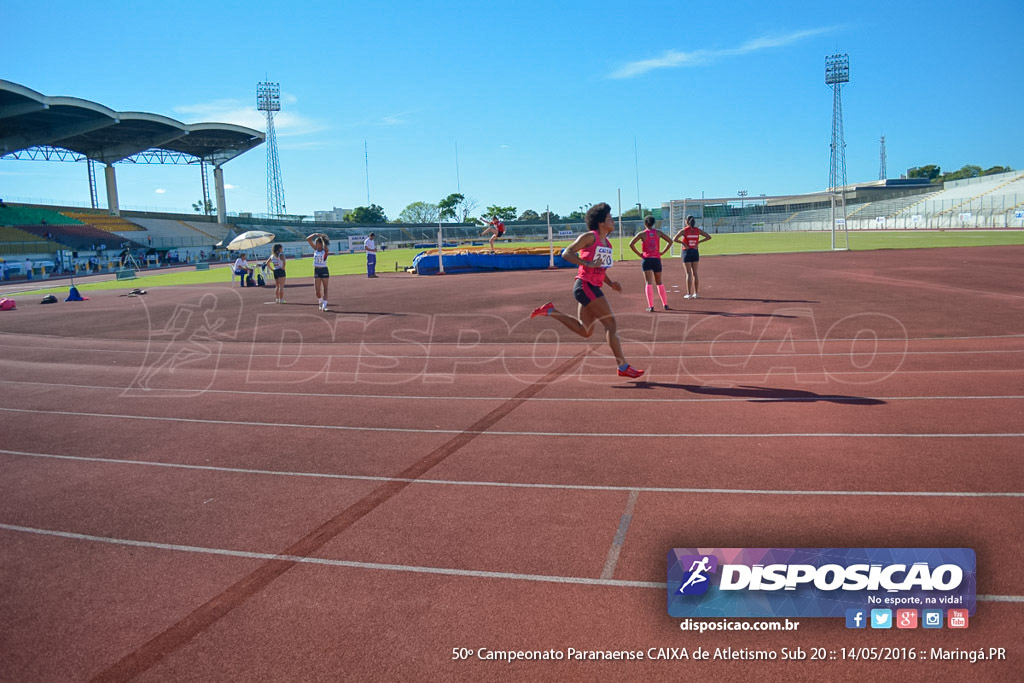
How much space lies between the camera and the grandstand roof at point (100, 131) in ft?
179

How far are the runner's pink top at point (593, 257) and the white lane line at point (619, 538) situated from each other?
156 inches

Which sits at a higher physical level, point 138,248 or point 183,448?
point 138,248

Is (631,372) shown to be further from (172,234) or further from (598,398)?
(172,234)

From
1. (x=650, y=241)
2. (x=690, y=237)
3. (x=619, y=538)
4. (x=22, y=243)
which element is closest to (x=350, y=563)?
(x=619, y=538)

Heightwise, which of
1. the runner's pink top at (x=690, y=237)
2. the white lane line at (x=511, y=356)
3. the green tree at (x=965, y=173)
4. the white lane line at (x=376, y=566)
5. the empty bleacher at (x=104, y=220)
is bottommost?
the white lane line at (x=376, y=566)

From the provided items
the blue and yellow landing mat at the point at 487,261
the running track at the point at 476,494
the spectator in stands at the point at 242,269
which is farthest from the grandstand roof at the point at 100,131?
the running track at the point at 476,494

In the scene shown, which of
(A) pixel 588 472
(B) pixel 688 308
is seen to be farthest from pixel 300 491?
(B) pixel 688 308

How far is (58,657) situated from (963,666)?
4566 millimetres

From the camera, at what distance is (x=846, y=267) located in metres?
24.6

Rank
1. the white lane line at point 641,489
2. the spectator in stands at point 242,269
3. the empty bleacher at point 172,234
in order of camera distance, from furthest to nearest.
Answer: the empty bleacher at point 172,234 < the spectator in stands at point 242,269 < the white lane line at point 641,489

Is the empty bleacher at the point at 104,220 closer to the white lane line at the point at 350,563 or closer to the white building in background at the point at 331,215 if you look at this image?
the white building in background at the point at 331,215

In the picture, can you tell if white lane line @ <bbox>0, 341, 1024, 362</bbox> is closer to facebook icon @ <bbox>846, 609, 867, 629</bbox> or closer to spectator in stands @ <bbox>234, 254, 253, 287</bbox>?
facebook icon @ <bbox>846, 609, 867, 629</bbox>

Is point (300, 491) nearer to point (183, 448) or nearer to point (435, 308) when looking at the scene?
point (183, 448)

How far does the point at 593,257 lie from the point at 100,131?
76879mm
